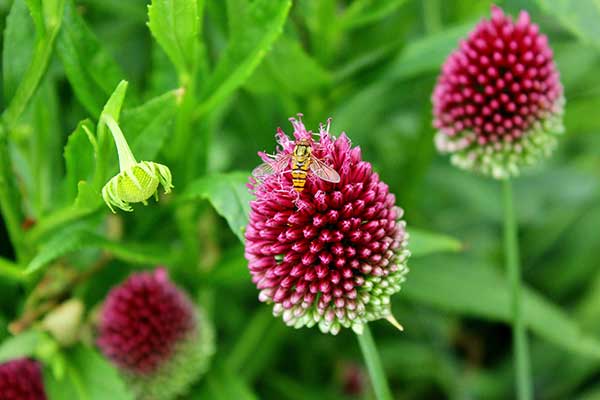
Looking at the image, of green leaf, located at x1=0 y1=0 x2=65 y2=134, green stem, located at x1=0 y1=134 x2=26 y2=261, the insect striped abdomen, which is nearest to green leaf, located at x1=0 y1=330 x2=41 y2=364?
green stem, located at x1=0 y1=134 x2=26 y2=261

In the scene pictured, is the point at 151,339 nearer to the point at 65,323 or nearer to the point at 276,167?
the point at 65,323

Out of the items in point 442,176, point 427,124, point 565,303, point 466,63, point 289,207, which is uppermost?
point 466,63

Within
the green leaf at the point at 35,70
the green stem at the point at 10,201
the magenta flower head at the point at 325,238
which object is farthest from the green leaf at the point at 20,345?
the magenta flower head at the point at 325,238

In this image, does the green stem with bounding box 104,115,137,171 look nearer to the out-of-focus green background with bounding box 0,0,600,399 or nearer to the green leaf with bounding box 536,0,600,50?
the out-of-focus green background with bounding box 0,0,600,399

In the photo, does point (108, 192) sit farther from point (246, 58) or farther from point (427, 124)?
point (427, 124)

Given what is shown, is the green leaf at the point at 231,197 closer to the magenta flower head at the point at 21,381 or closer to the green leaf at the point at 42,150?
the green leaf at the point at 42,150

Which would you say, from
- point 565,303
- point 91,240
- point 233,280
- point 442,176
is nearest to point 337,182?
point 91,240

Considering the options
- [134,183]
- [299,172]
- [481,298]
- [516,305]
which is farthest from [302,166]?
[481,298]
